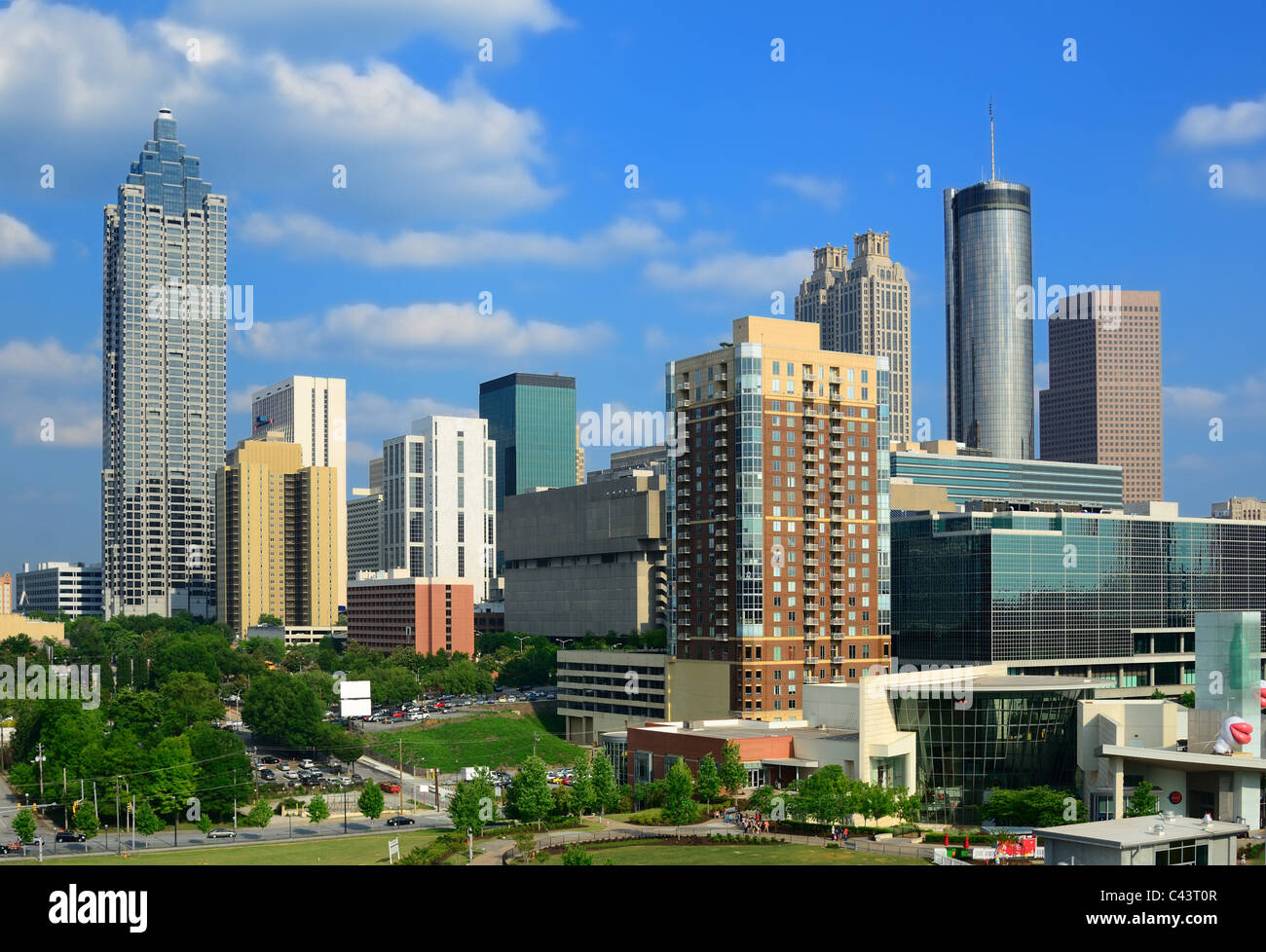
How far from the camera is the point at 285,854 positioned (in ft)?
266

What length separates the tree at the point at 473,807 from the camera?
80.1 m

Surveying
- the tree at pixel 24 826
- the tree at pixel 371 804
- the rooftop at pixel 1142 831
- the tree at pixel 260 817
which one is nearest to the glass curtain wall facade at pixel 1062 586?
the tree at pixel 371 804

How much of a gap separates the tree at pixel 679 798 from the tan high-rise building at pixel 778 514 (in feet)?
136

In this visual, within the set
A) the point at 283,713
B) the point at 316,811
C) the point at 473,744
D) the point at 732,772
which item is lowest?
the point at 473,744

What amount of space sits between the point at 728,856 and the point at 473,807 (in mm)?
22774

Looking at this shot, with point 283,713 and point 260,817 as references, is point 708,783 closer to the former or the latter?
point 260,817

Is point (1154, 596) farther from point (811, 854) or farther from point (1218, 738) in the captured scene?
point (811, 854)

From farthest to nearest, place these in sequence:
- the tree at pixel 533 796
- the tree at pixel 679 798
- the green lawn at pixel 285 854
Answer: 1. the tree at pixel 533 796
2. the tree at pixel 679 798
3. the green lawn at pixel 285 854

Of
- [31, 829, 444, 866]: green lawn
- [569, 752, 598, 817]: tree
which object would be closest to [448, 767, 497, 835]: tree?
[31, 829, 444, 866]: green lawn

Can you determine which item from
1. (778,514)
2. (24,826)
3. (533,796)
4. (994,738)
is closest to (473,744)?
(778,514)

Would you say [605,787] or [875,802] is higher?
[875,802]

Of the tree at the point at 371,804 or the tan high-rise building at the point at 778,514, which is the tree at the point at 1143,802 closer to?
the tree at the point at 371,804
